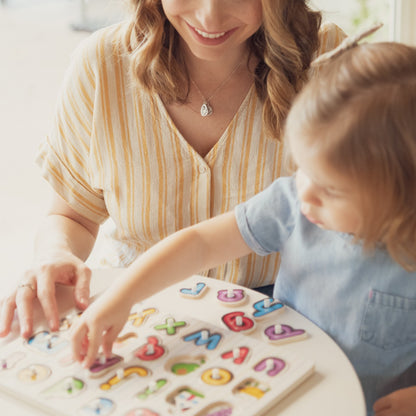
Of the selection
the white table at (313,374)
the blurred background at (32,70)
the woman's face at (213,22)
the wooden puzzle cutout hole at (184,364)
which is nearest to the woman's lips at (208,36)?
the woman's face at (213,22)

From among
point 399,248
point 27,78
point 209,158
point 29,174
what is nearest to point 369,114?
point 399,248

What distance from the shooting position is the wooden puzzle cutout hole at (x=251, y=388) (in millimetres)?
766

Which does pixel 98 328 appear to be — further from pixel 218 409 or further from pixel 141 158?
pixel 141 158

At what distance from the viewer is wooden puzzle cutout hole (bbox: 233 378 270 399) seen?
766 mm

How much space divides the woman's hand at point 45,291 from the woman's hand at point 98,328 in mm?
88

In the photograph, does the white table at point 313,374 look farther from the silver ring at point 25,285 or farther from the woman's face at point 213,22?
the woman's face at point 213,22

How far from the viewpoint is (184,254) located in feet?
3.11

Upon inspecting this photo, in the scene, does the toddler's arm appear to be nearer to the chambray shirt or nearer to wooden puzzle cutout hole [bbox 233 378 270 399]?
the chambray shirt

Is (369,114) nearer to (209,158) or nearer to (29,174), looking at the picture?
(209,158)

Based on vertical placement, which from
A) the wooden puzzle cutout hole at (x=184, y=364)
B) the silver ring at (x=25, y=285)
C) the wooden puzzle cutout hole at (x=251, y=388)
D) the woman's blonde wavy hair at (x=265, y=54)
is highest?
the woman's blonde wavy hair at (x=265, y=54)

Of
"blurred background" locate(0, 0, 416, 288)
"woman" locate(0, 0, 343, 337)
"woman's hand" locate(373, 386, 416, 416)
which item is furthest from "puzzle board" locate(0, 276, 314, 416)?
"blurred background" locate(0, 0, 416, 288)

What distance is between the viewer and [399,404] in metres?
0.87

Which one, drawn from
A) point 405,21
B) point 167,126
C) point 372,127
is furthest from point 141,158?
point 405,21

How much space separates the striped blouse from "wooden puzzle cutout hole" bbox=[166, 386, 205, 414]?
0.53m
